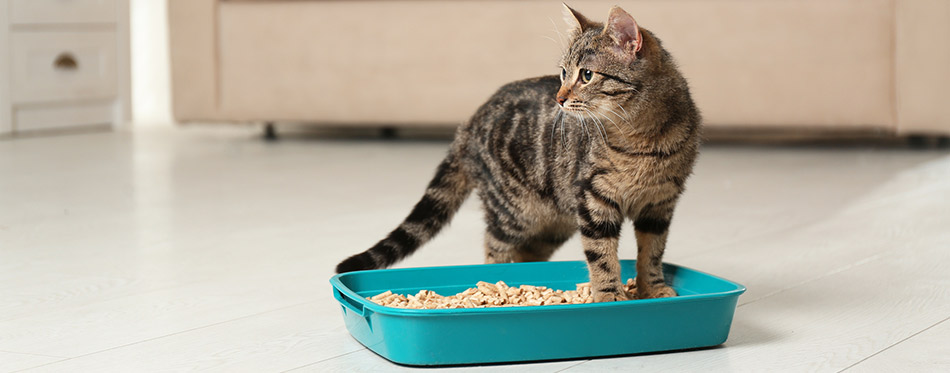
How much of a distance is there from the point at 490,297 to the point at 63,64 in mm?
3670

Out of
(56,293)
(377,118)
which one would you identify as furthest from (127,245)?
(377,118)

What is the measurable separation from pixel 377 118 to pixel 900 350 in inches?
109

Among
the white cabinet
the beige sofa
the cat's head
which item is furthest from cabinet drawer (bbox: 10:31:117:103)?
the cat's head

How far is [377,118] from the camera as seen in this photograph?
3820 mm

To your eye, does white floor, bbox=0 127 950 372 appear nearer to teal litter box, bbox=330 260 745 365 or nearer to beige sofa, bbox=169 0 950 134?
teal litter box, bbox=330 260 745 365

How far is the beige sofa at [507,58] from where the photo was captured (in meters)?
3.25

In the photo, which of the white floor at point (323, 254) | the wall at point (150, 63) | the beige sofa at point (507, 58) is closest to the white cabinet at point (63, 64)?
the wall at point (150, 63)

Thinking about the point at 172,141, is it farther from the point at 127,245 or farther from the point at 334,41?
the point at 127,245

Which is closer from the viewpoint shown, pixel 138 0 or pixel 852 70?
pixel 852 70

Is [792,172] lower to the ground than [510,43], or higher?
lower

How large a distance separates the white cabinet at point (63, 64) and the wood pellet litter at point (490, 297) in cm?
341

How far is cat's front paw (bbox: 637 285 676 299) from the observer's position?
1.41m

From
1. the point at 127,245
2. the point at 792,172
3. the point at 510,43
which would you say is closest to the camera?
the point at 127,245

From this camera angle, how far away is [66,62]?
447cm
